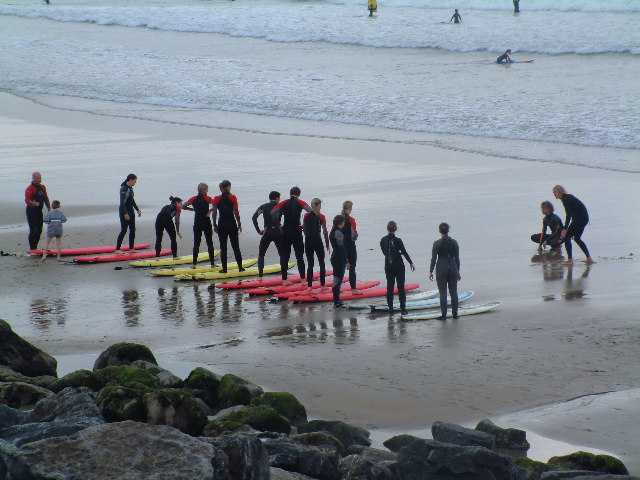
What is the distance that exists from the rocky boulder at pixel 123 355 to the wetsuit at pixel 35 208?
26.4ft

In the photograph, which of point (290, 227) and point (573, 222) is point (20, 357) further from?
point (573, 222)

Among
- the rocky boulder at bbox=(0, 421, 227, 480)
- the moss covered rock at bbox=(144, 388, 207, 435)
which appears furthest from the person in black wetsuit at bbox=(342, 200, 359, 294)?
the rocky boulder at bbox=(0, 421, 227, 480)

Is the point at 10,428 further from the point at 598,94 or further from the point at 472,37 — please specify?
the point at 472,37

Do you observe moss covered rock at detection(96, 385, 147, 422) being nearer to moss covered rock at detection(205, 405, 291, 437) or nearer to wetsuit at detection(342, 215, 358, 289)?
moss covered rock at detection(205, 405, 291, 437)

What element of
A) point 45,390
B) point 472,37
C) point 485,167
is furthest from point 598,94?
point 45,390

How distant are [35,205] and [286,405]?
1034 cm

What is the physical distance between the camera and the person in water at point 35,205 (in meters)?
20.0

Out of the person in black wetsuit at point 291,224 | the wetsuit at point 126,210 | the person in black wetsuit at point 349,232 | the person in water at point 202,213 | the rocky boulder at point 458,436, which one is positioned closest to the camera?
the rocky boulder at point 458,436

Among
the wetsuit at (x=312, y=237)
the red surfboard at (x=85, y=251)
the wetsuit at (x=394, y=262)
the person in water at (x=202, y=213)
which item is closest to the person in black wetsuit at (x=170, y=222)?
the person in water at (x=202, y=213)

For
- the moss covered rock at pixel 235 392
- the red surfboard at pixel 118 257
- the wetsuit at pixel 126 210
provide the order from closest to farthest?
the moss covered rock at pixel 235 392
the red surfboard at pixel 118 257
the wetsuit at pixel 126 210

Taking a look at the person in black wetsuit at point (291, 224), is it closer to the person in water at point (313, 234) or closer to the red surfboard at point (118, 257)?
the person in water at point (313, 234)

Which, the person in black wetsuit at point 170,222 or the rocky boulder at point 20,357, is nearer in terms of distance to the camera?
the rocky boulder at point 20,357

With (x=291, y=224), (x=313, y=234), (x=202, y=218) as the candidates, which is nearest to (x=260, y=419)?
(x=313, y=234)

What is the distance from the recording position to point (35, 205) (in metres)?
20.0
